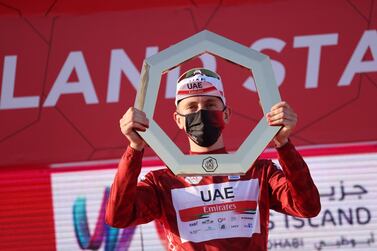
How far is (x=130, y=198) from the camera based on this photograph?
81.4 inches

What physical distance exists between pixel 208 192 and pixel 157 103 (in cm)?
202

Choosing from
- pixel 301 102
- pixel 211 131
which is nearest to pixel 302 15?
pixel 301 102

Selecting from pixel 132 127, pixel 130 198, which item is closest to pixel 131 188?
pixel 130 198

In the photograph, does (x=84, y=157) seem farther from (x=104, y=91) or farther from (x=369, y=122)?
(x=369, y=122)

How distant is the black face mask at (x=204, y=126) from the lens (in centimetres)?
208

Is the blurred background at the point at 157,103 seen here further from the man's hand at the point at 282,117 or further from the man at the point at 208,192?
the man's hand at the point at 282,117

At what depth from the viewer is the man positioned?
2031 mm

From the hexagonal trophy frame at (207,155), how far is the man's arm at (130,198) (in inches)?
4.0

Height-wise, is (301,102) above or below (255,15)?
below

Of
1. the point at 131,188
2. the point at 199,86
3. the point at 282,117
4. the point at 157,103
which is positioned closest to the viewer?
the point at 282,117

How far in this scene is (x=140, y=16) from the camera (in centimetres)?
429

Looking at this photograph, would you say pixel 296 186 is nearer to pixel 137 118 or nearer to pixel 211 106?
pixel 211 106

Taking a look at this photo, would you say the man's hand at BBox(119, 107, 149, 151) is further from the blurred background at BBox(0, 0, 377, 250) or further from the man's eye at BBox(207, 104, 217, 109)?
the blurred background at BBox(0, 0, 377, 250)

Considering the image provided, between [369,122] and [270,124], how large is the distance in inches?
90.1
